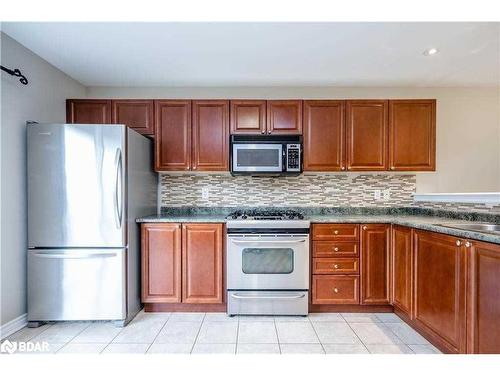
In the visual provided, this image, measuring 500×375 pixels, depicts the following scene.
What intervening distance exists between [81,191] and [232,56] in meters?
1.65

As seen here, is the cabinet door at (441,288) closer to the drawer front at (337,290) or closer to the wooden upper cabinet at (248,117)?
the drawer front at (337,290)

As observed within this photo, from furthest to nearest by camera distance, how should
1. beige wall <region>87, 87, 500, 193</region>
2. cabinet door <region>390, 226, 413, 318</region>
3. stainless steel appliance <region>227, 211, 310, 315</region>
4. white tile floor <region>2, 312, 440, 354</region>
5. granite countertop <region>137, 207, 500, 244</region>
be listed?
1. beige wall <region>87, 87, 500, 193</region>
2. stainless steel appliance <region>227, 211, 310, 315</region>
3. cabinet door <region>390, 226, 413, 318</region>
4. white tile floor <region>2, 312, 440, 354</region>
5. granite countertop <region>137, 207, 500, 244</region>

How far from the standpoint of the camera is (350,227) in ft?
8.40

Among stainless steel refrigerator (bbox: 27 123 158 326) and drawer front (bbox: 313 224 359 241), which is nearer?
stainless steel refrigerator (bbox: 27 123 158 326)

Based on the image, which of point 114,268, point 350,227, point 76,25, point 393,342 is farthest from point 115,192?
point 393,342

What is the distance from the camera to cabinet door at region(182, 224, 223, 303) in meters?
2.55

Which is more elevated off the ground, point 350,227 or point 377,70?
point 377,70

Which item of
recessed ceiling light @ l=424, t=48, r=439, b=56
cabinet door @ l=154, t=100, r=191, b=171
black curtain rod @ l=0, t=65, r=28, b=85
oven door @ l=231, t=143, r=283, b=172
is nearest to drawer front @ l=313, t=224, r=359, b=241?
oven door @ l=231, t=143, r=283, b=172

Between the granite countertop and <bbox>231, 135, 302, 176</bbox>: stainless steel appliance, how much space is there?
0.52m

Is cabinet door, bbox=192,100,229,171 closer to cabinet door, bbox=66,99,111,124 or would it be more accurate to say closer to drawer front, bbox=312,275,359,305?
cabinet door, bbox=66,99,111,124

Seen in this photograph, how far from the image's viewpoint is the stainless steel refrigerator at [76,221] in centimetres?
224

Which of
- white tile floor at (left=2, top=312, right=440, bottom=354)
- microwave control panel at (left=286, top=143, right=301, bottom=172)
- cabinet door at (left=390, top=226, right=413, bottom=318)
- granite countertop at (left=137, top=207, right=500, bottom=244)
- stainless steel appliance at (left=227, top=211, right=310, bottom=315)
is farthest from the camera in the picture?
microwave control panel at (left=286, top=143, right=301, bottom=172)
